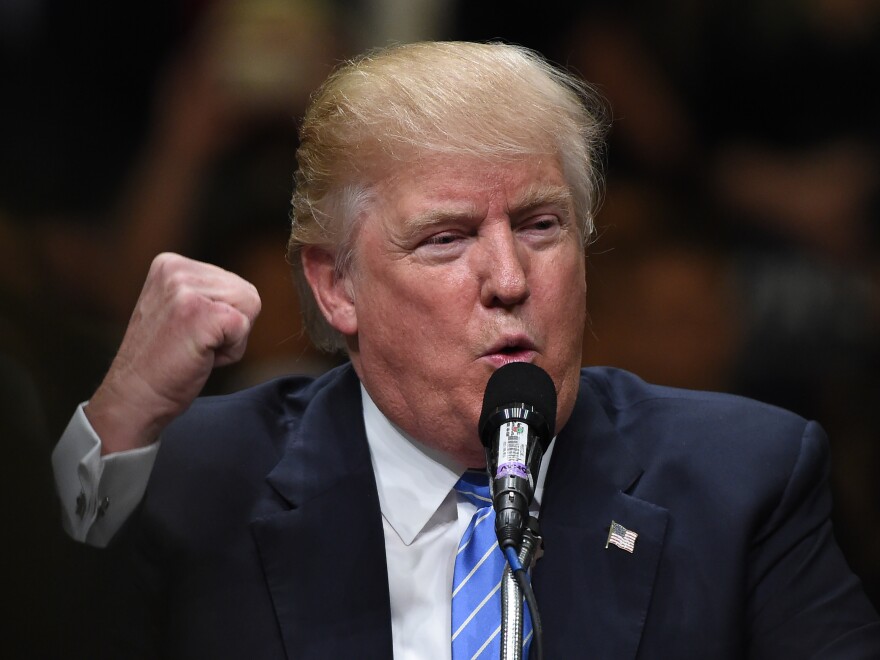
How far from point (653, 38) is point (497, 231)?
1023mm

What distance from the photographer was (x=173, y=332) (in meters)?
1.70

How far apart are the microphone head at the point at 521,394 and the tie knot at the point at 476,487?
1.68 ft

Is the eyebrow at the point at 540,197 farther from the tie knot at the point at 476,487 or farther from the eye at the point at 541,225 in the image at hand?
the tie knot at the point at 476,487

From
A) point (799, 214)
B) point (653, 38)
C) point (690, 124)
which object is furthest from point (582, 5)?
→ point (799, 214)

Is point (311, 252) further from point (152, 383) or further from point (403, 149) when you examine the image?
point (152, 383)

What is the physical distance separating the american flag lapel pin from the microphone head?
54 centimetres

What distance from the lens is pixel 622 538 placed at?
1.88 meters

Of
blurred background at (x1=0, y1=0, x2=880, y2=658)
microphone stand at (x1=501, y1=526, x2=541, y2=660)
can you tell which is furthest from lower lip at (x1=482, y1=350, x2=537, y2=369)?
blurred background at (x1=0, y1=0, x2=880, y2=658)

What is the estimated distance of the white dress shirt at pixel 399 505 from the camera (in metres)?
1.78

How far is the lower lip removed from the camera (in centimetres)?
176

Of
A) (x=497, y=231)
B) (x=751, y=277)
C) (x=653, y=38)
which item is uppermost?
(x=653, y=38)

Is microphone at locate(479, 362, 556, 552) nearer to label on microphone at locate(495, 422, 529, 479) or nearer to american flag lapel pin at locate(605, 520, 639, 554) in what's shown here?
label on microphone at locate(495, 422, 529, 479)

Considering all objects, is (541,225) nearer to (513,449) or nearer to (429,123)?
(429,123)

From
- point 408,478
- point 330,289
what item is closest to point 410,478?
point 408,478
